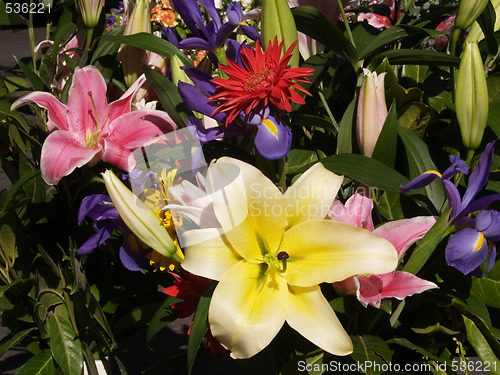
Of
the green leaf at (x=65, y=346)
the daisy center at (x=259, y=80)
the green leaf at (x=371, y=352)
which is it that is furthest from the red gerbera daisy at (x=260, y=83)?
the green leaf at (x=65, y=346)

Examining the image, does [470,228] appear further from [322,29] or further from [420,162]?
[322,29]

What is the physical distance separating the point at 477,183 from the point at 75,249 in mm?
420

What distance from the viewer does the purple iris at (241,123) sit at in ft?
1.59

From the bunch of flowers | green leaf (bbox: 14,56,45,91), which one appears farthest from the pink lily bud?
green leaf (bbox: 14,56,45,91)

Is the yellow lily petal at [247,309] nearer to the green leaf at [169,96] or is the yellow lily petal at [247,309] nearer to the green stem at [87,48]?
the green leaf at [169,96]

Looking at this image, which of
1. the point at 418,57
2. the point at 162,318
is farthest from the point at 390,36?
the point at 162,318

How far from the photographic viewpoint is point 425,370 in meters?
0.58

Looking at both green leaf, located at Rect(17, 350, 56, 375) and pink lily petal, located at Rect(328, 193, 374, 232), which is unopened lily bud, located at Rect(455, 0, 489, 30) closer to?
pink lily petal, located at Rect(328, 193, 374, 232)

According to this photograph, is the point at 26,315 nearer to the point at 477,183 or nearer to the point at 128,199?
the point at 128,199

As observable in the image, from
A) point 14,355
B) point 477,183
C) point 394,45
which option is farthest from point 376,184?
point 14,355

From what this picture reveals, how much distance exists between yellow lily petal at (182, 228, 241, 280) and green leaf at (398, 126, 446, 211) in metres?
0.19

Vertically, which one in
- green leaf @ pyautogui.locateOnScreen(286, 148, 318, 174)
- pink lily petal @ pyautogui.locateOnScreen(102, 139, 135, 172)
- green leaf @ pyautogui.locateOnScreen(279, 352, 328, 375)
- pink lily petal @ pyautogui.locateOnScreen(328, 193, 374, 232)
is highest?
pink lily petal @ pyautogui.locateOnScreen(328, 193, 374, 232)

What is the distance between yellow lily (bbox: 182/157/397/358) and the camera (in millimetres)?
436

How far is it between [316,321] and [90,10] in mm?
436
